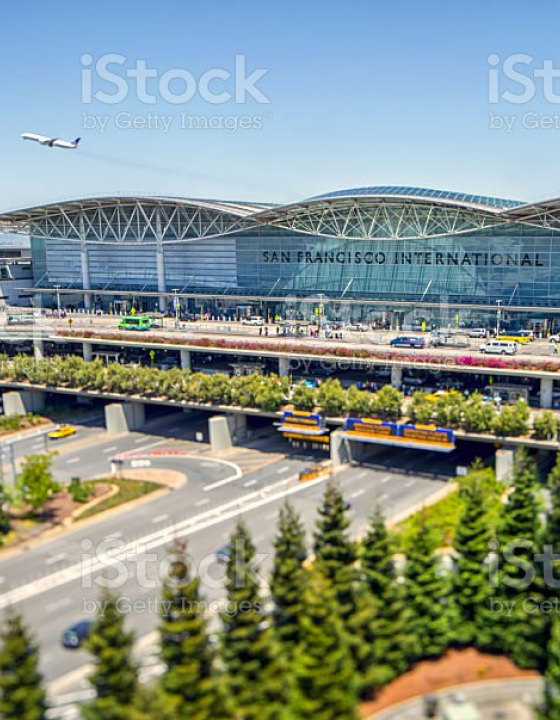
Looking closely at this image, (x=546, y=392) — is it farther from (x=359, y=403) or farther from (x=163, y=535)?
(x=163, y=535)

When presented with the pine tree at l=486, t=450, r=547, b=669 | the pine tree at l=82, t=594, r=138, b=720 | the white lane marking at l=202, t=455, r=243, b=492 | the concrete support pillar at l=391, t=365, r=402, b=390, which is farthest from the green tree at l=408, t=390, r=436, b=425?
the pine tree at l=82, t=594, r=138, b=720

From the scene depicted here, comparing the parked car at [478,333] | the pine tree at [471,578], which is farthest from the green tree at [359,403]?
the pine tree at [471,578]

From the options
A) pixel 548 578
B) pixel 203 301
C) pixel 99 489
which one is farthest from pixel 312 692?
pixel 203 301

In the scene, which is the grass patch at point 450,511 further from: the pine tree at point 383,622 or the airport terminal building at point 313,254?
the airport terminal building at point 313,254

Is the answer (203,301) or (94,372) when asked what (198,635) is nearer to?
(94,372)

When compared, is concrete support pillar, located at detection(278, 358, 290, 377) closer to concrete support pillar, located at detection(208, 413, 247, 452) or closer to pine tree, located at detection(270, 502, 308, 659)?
concrete support pillar, located at detection(208, 413, 247, 452)

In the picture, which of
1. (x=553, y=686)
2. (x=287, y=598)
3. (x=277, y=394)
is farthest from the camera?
(x=277, y=394)

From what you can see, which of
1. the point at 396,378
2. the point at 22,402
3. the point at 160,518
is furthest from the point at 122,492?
the point at 22,402

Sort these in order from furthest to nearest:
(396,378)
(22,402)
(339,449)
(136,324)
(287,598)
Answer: (136,324)
(22,402)
(396,378)
(339,449)
(287,598)
